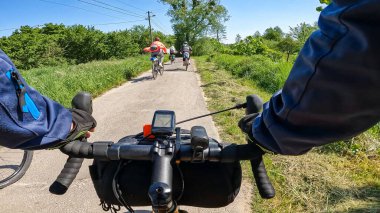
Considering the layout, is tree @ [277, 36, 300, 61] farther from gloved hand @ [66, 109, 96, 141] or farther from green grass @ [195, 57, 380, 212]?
gloved hand @ [66, 109, 96, 141]

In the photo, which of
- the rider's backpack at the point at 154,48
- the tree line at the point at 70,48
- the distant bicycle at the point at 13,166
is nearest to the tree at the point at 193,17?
the tree line at the point at 70,48

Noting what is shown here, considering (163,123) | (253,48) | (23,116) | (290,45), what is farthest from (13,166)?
(253,48)

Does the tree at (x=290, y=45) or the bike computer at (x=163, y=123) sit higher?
the bike computer at (x=163, y=123)

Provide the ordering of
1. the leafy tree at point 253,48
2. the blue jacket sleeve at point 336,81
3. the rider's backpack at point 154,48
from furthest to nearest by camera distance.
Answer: the leafy tree at point 253,48
the rider's backpack at point 154,48
the blue jacket sleeve at point 336,81

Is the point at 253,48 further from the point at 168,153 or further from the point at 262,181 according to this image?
the point at 168,153

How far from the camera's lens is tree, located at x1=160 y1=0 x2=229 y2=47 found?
43656mm

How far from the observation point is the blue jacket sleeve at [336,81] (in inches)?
17.9

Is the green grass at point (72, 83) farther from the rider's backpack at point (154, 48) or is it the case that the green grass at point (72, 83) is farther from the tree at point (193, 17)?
the tree at point (193, 17)

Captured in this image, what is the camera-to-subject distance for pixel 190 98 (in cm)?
880

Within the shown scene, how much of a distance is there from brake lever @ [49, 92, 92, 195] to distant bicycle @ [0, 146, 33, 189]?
3.06 meters

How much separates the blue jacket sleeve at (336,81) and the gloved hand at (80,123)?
767mm

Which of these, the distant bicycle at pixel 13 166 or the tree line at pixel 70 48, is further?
the tree line at pixel 70 48

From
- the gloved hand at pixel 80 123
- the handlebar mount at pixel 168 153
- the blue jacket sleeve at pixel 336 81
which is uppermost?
the blue jacket sleeve at pixel 336 81

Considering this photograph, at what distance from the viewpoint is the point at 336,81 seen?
509 millimetres
